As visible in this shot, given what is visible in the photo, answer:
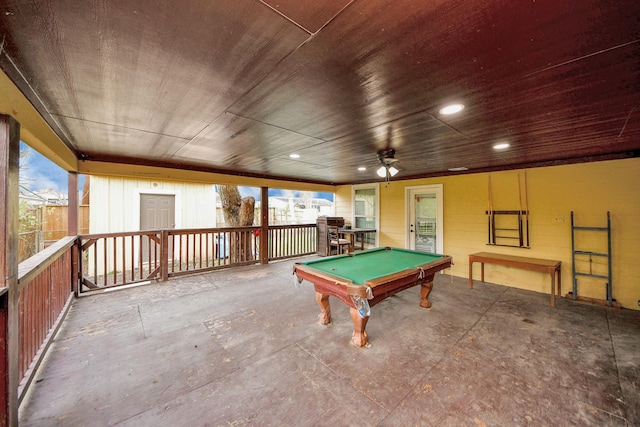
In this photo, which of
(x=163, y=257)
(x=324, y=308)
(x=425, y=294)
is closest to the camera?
(x=324, y=308)

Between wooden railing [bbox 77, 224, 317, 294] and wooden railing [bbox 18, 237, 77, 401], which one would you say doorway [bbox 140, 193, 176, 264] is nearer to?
wooden railing [bbox 77, 224, 317, 294]

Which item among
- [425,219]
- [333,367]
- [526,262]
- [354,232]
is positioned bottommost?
[333,367]

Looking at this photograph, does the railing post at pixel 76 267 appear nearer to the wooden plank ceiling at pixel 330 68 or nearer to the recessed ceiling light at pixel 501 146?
the wooden plank ceiling at pixel 330 68

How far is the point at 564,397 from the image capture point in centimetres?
182

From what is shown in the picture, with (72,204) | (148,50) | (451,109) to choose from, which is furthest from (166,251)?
(451,109)

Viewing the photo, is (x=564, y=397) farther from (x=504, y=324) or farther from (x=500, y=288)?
(x=500, y=288)

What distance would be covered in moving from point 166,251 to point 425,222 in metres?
5.72

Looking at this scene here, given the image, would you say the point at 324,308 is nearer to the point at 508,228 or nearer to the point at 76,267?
the point at 76,267

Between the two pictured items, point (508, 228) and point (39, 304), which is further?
point (508, 228)

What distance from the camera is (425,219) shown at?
5.91 metres

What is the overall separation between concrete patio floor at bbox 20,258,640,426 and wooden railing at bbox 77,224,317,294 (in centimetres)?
97

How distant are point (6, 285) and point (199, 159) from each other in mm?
3299

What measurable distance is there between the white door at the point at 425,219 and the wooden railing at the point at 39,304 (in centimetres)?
618

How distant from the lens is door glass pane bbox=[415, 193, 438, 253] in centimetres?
575
